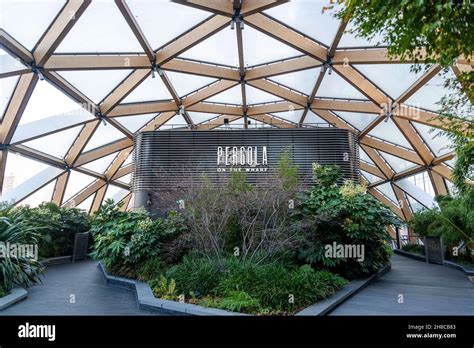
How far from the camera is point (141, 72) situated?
10.1 metres

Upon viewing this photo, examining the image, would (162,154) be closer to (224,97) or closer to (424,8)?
(224,97)

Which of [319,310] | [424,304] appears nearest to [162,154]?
[319,310]

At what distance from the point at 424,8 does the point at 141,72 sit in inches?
367

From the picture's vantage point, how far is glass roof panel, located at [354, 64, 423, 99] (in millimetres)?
9469

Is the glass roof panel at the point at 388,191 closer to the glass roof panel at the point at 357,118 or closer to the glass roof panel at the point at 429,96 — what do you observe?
the glass roof panel at the point at 357,118

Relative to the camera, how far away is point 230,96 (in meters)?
→ 13.2

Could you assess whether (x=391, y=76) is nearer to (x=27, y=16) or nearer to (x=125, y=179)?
(x=27, y=16)

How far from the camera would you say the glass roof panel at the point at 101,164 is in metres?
14.7

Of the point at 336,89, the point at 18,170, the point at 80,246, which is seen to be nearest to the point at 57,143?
the point at 18,170

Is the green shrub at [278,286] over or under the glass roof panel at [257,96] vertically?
under

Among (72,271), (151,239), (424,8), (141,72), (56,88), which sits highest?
(141,72)

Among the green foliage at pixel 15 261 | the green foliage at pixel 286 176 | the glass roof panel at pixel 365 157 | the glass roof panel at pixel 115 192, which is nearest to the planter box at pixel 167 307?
the green foliage at pixel 15 261

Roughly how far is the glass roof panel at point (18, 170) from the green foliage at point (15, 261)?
5.05 m

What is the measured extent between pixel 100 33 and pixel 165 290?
22.4 feet
